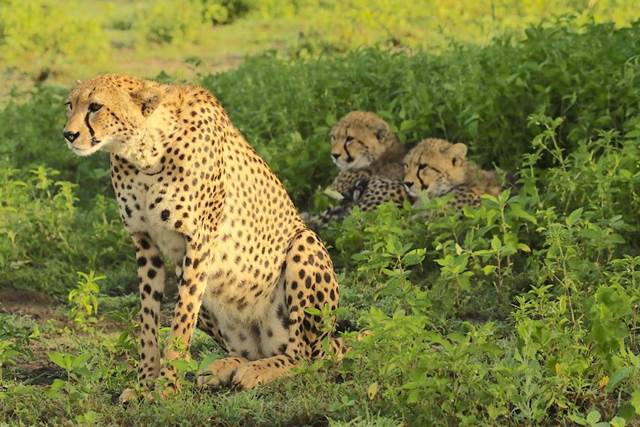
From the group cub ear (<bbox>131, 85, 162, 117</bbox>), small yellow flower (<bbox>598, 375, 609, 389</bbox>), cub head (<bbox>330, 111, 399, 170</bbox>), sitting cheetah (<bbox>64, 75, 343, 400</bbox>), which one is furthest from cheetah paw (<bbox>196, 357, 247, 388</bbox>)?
cub head (<bbox>330, 111, 399, 170</bbox>)

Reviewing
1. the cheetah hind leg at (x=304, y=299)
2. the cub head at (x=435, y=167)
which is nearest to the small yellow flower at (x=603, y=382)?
the cheetah hind leg at (x=304, y=299)

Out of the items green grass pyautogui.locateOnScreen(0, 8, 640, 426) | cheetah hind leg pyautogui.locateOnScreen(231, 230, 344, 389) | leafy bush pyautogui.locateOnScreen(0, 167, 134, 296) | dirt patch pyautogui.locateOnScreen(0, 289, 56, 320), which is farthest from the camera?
leafy bush pyautogui.locateOnScreen(0, 167, 134, 296)

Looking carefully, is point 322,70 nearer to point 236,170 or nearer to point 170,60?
point 170,60

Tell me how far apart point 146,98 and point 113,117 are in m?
0.14

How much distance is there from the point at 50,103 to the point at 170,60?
2.98 metres

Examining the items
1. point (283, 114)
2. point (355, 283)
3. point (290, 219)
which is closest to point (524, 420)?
point (290, 219)

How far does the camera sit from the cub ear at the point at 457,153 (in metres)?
7.43

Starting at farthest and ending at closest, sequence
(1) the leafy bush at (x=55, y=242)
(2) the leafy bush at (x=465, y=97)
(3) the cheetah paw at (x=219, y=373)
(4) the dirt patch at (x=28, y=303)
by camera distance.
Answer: (2) the leafy bush at (x=465, y=97)
(1) the leafy bush at (x=55, y=242)
(4) the dirt patch at (x=28, y=303)
(3) the cheetah paw at (x=219, y=373)

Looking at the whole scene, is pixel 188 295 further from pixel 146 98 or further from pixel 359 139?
pixel 359 139

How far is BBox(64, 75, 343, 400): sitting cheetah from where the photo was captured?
197 inches

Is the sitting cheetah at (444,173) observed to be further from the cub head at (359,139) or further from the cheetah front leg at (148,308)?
the cheetah front leg at (148,308)

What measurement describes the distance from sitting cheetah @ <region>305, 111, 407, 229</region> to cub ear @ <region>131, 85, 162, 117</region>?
2783 millimetres

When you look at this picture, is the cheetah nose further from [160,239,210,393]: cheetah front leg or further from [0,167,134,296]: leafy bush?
[0,167,134,296]: leafy bush

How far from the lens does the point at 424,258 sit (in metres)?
6.52
